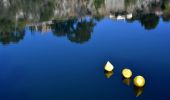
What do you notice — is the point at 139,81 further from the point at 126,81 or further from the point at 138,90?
the point at 126,81

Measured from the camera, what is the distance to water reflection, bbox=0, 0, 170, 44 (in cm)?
3225

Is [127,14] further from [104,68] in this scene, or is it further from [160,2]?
[104,68]

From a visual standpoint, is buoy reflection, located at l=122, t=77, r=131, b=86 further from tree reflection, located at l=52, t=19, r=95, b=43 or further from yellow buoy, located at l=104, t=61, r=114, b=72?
tree reflection, located at l=52, t=19, r=95, b=43

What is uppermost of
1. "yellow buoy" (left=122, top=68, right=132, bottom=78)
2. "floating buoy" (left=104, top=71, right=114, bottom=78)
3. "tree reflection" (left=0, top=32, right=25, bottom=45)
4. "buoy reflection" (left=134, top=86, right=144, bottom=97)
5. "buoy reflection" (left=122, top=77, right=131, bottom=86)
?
"tree reflection" (left=0, top=32, right=25, bottom=45)

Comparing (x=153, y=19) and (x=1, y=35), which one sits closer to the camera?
(x=1, y=35)

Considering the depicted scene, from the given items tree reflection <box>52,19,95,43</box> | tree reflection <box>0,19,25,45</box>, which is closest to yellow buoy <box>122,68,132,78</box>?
→ tree reflection <box>52,19,95,43</box>

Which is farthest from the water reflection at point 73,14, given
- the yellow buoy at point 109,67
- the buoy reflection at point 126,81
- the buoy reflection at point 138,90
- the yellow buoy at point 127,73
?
the buoy reflection at point 138,90

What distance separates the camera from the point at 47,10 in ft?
127

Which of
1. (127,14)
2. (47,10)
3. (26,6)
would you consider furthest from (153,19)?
(26,6)

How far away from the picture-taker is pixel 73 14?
38125 millimetres

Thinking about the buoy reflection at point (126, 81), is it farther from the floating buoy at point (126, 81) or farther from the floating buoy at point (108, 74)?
the floating buoy at point (108, 74)

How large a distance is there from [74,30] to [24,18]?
18.9 feet

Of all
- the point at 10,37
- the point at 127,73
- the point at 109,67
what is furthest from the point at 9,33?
the point at 127,73

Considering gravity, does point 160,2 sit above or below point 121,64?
above
